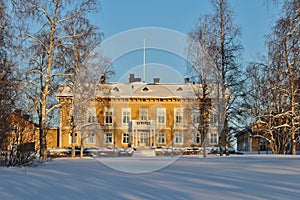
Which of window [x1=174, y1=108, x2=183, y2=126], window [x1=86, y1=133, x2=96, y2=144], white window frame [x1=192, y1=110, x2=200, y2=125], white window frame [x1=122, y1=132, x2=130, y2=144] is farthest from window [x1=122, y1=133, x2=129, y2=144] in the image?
white window frame [x1=192, y1=110, x2=200, y2=125]

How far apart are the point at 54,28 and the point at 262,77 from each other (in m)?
16.7

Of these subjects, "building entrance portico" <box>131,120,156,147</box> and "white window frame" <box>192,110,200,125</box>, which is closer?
"white window frame" <box>192,110,200,125</box>

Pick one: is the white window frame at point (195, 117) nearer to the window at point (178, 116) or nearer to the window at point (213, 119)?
the window at point (213, 119)

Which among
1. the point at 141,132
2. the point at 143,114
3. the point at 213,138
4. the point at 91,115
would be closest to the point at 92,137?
the point at 91,115

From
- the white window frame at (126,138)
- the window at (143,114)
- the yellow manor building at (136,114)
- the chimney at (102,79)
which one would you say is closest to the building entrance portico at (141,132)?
the yellow manor building at (136,114)

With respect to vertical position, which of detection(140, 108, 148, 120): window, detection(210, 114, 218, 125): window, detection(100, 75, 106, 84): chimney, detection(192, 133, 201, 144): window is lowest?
detection(192, 133, 201, 144): window

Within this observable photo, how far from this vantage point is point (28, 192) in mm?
6898

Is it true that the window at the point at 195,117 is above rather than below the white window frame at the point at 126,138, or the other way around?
above

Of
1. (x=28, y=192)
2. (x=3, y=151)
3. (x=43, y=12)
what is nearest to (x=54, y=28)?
(x=43, y=12)

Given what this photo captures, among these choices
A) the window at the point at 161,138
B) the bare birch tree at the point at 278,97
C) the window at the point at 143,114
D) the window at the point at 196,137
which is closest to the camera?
the bare birch tree at the point at 278,97

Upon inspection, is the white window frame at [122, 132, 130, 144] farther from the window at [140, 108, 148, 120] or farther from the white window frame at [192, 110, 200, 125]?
the white window frame at [192, 110, 200, 125]

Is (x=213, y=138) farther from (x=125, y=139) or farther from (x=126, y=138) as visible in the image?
(x=125, y=139)

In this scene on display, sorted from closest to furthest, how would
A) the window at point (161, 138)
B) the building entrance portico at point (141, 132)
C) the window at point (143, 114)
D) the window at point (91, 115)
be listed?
the window at point (161, 138), the window at point (91, 115), the building entrance portico at point (141, 132), the window at point (143, 114)

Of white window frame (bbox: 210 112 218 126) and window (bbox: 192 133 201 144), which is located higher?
white window frame (bbox: 210 112 218 126)
